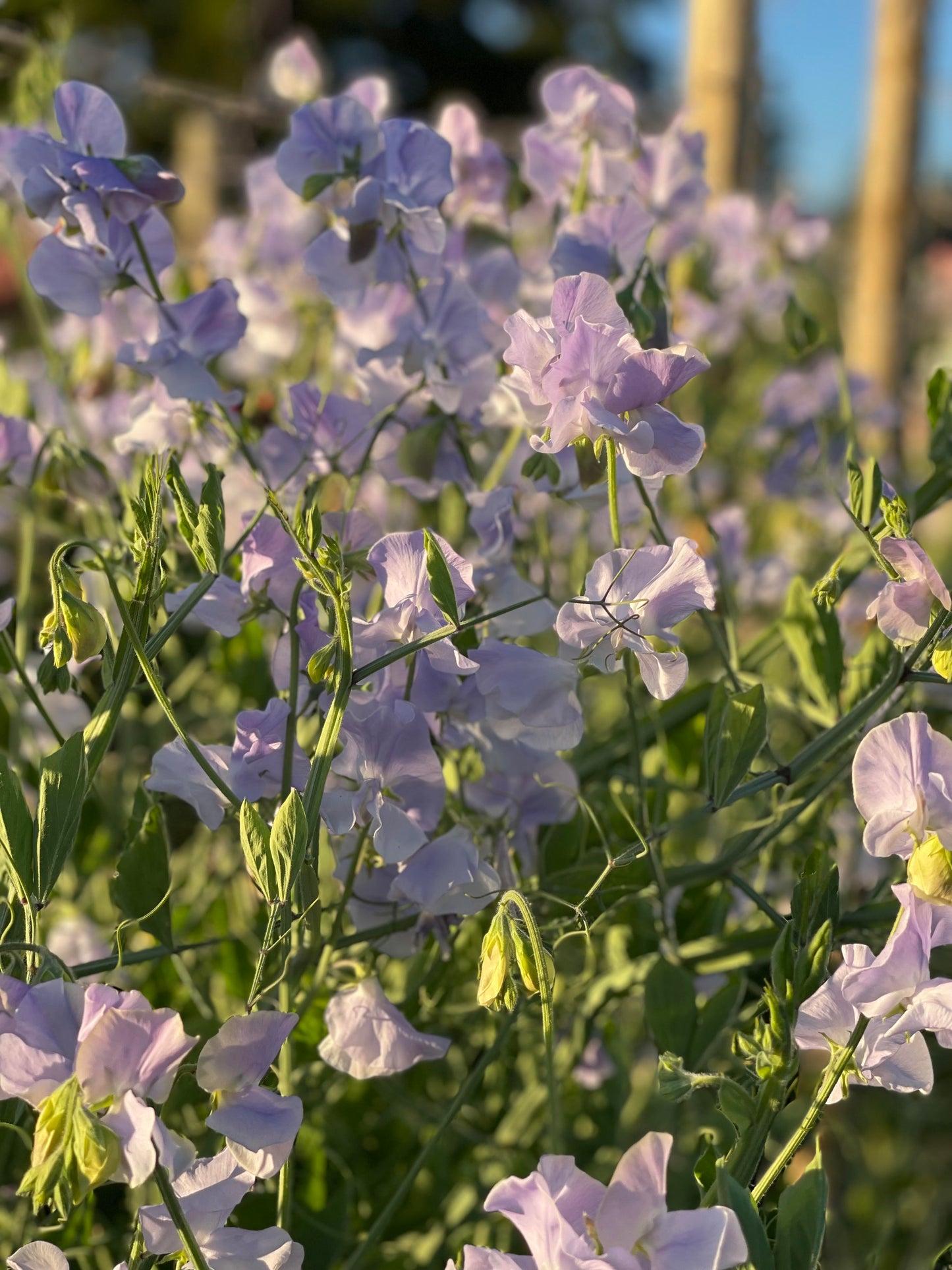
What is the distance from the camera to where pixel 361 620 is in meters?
0.47

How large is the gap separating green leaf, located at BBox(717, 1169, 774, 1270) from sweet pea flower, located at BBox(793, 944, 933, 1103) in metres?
0.05

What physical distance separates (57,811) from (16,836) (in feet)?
0.05

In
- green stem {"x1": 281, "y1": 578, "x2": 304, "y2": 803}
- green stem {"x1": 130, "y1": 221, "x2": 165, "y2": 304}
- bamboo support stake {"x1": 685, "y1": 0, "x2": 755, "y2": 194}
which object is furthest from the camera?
bamboo support stake {"x1": 685, "y1": 0, "x2": 755, "y2": 194}

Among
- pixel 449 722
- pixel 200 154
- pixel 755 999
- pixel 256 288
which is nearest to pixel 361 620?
pixel 449 722

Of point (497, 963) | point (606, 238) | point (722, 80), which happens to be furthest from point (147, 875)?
point (722, 80)

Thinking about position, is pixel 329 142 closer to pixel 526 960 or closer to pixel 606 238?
pixel 606 238

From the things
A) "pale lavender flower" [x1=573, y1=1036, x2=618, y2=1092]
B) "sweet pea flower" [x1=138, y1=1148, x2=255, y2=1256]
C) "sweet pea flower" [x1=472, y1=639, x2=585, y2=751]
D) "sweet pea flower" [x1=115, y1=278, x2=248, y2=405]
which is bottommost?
"pale lavender flower" [x1=573, y1=1036, x2=618, y2=1092]

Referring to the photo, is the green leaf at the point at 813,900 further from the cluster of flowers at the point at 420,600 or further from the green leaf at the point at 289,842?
the green leaf at the point at 289,842

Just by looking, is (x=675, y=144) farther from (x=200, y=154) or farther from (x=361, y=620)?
(x=200, y=154)

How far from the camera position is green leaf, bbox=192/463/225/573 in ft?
1.45

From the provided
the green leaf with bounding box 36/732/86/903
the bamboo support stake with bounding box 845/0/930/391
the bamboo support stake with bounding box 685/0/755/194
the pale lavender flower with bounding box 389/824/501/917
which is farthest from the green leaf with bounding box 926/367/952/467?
the bamboo support stake with bounding box 845/0/930/391

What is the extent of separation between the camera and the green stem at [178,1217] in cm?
37

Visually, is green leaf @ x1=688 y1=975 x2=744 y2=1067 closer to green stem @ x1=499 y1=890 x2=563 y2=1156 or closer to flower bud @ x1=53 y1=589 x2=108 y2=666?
green stem @ x1=499 y1=890 x2=563 y2=1156

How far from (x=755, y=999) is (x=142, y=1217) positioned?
373 millimetres
